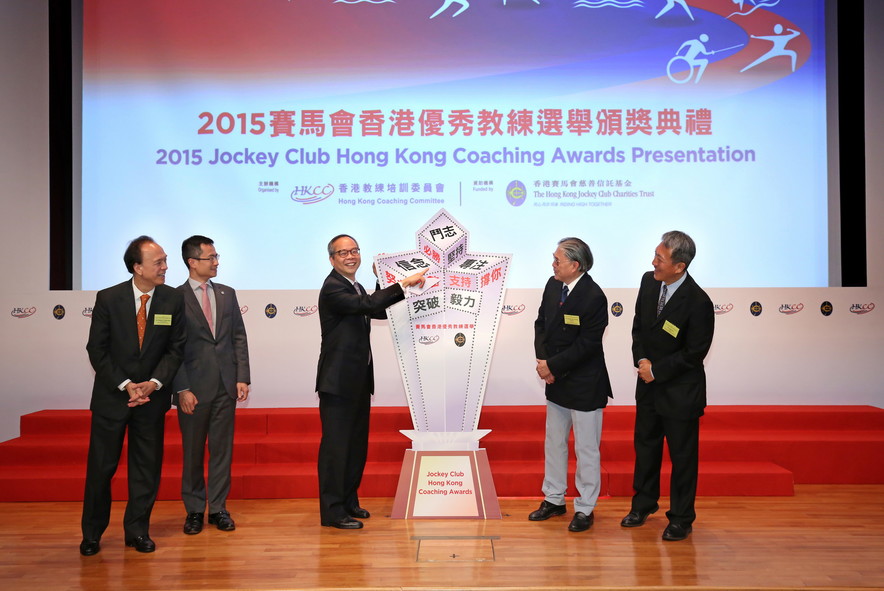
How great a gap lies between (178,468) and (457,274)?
2180 mm

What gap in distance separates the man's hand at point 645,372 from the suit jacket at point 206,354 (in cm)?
208

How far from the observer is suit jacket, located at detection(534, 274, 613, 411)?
3701mm

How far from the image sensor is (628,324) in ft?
17.5

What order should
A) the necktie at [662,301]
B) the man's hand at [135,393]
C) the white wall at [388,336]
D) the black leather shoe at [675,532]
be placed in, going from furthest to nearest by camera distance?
1. the white wall at [388,336]
2. the necktie at [662,301]
3. the black leather shoe at [675,532]
4. the man's hand at [135,393]

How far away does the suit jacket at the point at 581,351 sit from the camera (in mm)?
3701

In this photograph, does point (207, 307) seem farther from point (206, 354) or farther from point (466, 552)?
point (466, 552)

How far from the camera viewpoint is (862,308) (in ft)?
17.5

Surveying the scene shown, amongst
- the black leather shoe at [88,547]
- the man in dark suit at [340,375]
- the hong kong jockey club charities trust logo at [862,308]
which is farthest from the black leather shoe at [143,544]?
the hong kong jockey club charities trust logo at [862,308]

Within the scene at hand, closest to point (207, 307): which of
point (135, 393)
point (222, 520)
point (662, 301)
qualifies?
point (135, 393)

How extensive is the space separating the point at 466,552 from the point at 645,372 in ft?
4.01

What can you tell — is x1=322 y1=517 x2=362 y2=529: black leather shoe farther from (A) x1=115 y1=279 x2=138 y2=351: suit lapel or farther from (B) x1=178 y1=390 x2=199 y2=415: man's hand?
(A) x1=115 y1=279 x2=138 y2=351: suit lapel

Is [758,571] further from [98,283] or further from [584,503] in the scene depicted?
[98,283]

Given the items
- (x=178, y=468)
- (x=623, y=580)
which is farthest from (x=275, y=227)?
(x=623, y=580)

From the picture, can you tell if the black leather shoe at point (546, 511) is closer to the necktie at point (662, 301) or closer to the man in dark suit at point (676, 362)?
the man in dark suit at point (676, 362)
